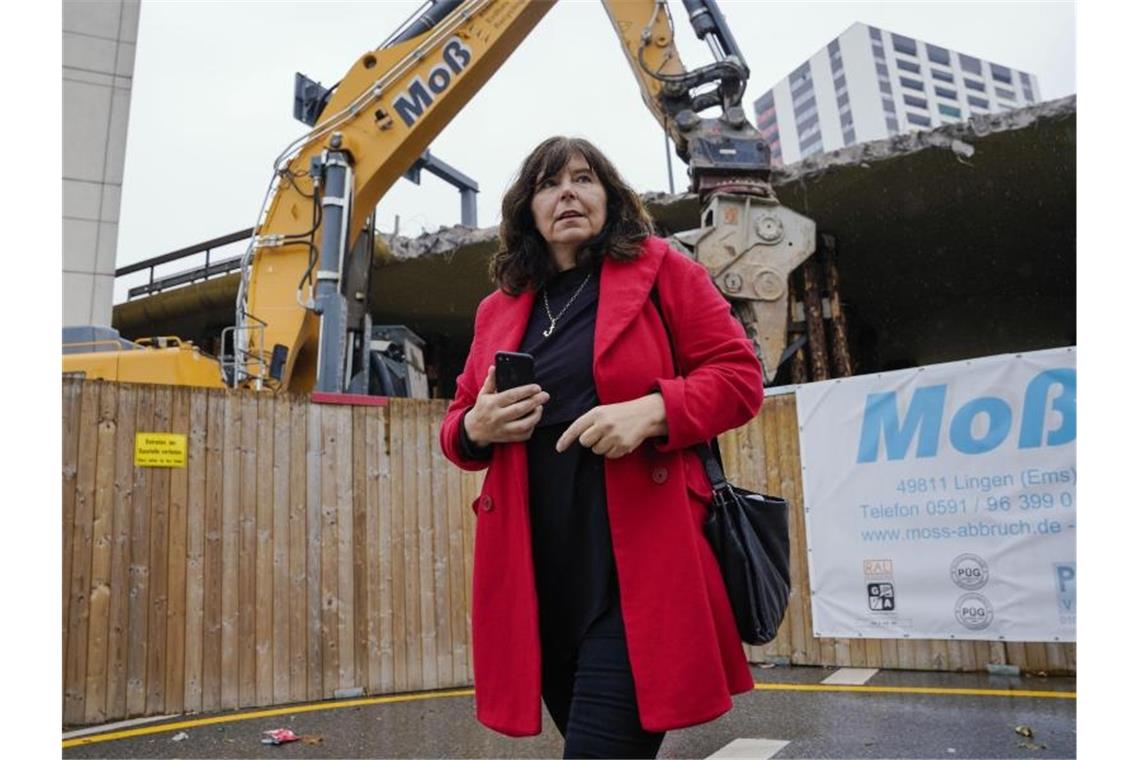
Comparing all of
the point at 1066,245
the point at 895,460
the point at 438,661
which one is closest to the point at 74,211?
the point at 438,661

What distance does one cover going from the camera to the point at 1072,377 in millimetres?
5145

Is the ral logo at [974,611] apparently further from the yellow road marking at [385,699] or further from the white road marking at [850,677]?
the white road marking at [850,677]

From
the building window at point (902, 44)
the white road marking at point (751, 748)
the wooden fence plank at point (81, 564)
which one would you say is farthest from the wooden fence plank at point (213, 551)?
the building window at point (902, 44)

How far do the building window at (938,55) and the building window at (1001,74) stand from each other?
330cm

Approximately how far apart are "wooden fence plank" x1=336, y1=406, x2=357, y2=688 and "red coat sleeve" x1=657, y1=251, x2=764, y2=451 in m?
4.76

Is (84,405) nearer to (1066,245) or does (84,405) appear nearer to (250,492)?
(250,492)

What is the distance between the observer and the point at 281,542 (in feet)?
19.3

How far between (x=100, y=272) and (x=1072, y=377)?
10.4 metres

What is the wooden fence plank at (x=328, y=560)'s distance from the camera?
5.86m

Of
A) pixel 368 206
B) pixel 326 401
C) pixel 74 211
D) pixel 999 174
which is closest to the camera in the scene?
pixel 326 401

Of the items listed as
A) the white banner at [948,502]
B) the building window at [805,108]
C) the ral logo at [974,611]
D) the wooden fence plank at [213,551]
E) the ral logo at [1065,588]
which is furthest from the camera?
the building window at [805,108]

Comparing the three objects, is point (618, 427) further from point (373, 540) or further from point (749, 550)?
point (373, 540)

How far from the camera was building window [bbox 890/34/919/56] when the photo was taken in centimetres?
6209

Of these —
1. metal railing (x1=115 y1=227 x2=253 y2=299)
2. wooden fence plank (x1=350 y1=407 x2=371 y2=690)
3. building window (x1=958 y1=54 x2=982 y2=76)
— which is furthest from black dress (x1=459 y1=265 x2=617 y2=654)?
building window (x1=958 y1=54 x2=982 y2=76)
